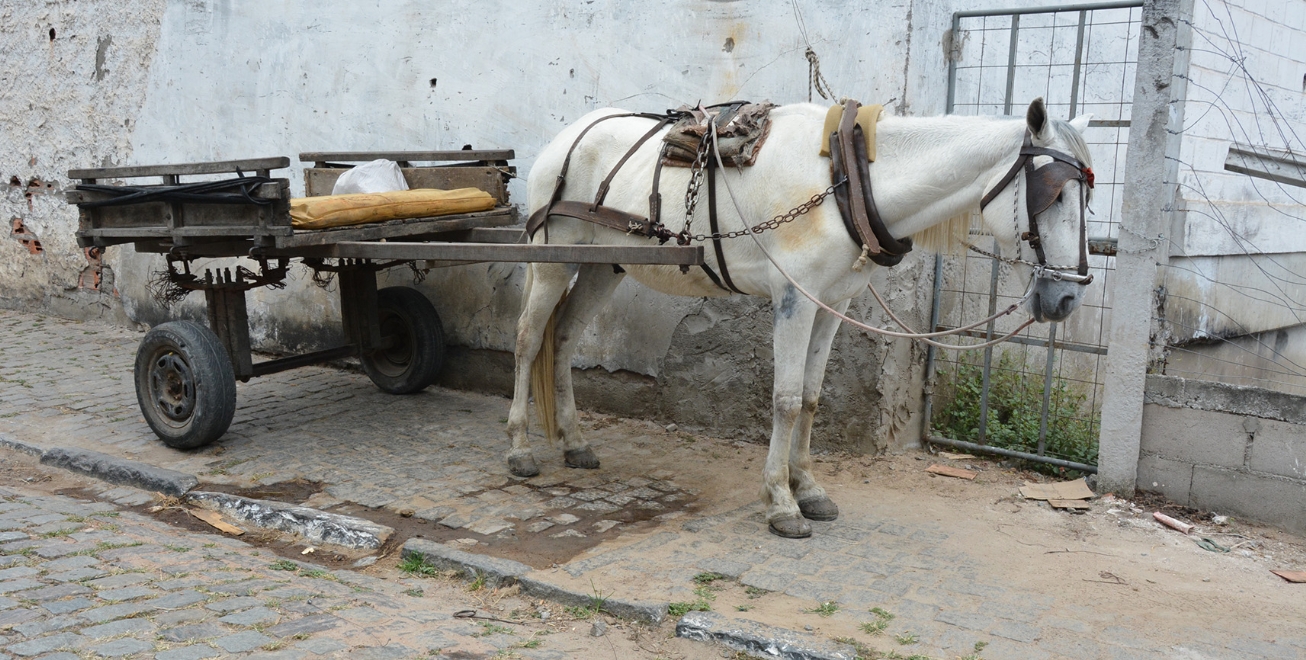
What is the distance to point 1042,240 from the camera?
3.81 m

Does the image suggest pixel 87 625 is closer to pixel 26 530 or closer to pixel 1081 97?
pixel 26 530

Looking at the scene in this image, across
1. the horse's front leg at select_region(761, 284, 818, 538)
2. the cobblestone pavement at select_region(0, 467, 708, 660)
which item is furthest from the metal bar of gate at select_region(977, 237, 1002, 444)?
the cobblestone pavement at select_region(0, 467, 708, 660)

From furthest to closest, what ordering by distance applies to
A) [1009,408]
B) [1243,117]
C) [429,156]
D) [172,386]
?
[1243,117] → [429,156] → [1009,408] → [172,386]

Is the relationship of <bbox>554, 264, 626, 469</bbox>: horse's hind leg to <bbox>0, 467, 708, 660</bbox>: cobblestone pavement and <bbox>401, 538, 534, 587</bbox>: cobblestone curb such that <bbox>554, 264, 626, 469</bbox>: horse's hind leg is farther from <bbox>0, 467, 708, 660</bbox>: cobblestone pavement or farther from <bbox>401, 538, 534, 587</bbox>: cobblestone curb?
<bbox>0, 467, 708, 660</bbox>: cobblestone pavement

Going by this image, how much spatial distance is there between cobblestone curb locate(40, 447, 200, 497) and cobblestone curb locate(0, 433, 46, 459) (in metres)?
0.08

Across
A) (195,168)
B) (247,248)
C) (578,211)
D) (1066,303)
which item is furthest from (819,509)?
(195,168)

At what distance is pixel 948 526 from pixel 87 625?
140 inches

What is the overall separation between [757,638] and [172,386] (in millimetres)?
3927

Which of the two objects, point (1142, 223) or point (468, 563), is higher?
point (1142, 223)

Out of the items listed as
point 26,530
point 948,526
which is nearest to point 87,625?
point 26,530

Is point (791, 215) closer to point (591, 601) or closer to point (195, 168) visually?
point (591, 601)

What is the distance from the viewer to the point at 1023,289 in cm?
497

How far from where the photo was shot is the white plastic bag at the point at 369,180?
584 centimetres

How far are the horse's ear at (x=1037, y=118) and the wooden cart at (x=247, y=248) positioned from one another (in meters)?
1.38
